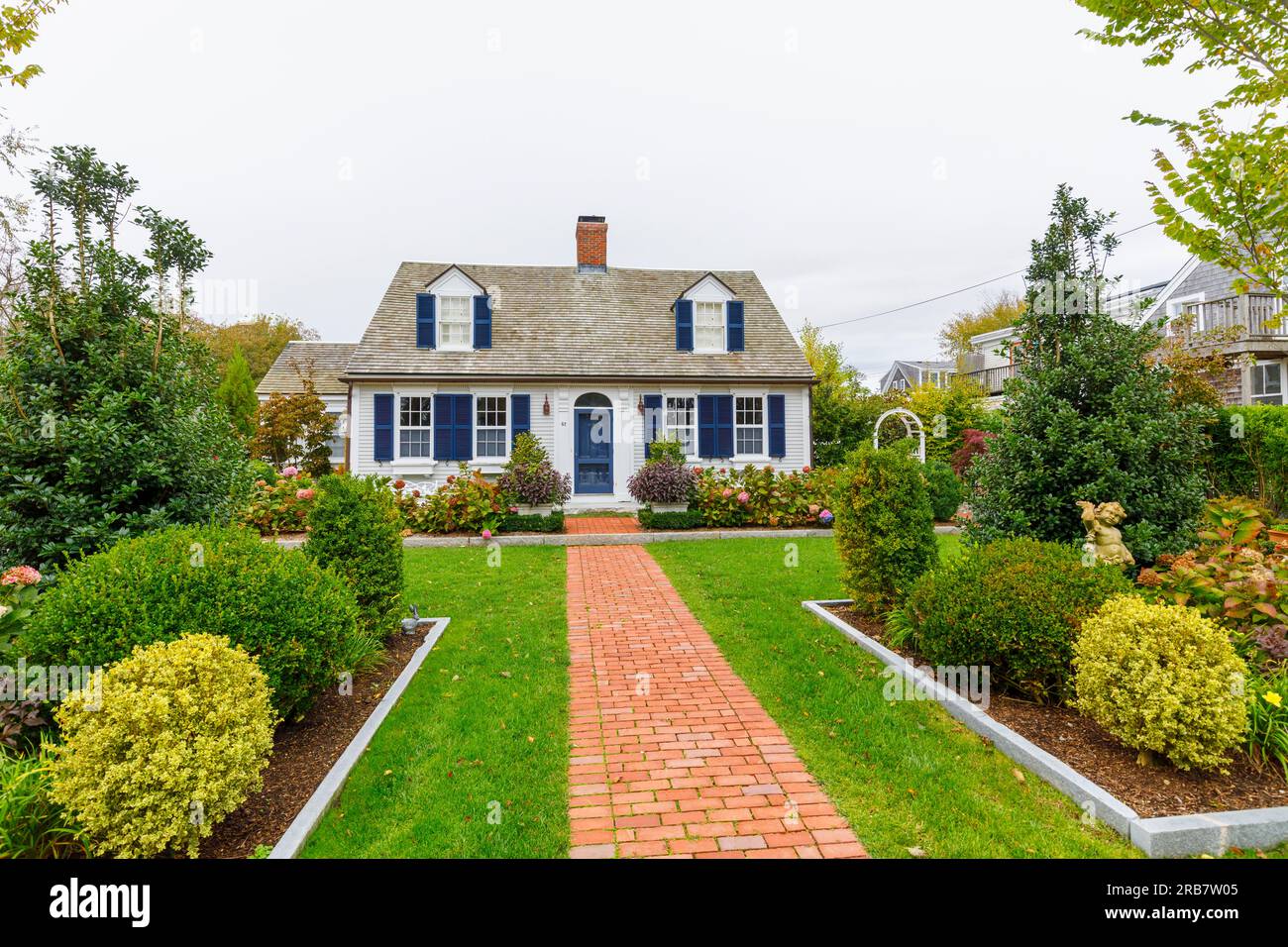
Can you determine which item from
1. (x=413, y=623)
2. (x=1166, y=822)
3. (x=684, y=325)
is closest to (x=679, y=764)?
(x=1166, y=822)

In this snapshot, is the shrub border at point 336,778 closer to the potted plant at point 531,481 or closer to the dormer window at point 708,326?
the potted plant at point 531,481

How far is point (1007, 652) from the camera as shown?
4344 mm

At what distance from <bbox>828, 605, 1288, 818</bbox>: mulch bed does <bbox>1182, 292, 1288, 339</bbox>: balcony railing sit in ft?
52.7

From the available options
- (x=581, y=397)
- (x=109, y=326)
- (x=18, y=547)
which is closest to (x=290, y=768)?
(x=18, y=547)

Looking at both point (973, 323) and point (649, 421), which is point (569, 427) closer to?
point (649, 421)

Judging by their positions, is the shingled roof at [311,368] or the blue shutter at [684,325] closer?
the blue shutter at [684,325]

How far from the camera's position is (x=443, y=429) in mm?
15680

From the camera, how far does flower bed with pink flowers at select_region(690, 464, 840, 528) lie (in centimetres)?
1320

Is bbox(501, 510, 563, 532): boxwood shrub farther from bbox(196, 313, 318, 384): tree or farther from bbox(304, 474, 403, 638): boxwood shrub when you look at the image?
bbox(196, 313, 318, 384): tree

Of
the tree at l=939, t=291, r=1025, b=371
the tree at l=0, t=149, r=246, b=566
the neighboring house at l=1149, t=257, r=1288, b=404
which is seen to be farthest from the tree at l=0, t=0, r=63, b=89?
the tree at l=939, t=291, r=1025, b=371

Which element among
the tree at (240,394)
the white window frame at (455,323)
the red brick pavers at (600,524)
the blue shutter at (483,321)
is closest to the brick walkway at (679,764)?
the red brick pavers at (600,524)

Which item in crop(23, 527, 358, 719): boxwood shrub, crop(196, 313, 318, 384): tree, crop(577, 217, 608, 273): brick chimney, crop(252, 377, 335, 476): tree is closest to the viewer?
crop(23, 527, 358, 719): boxwood shrub

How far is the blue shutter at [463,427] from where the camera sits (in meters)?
15.7

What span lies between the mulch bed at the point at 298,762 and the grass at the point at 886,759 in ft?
9.57
